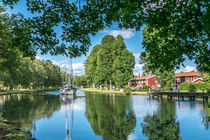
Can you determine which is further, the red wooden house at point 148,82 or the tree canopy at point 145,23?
the red wooden house at point 148,82

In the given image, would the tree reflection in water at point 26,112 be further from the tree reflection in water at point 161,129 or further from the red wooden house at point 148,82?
the red wooden house at point 148,82

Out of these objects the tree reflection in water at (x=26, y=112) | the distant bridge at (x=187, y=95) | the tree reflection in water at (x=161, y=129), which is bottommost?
the tree reflection in water at (x=161, y=129)

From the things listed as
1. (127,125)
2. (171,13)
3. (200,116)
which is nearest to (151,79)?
(200,116)

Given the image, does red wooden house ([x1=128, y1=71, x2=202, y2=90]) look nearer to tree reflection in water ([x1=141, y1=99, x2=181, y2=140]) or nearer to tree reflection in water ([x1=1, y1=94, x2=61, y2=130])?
tree reflection in water ([x1=1, y1=94, x2=61, y2=130])

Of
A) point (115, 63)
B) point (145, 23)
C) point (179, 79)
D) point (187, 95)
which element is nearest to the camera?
point (145, 23)

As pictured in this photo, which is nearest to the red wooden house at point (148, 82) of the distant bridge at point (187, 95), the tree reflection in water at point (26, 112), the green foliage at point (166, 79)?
the green foliage at point (166, 79)

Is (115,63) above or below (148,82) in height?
above

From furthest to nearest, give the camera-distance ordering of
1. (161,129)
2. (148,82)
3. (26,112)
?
(148,82)
(26,112)
(161,129)

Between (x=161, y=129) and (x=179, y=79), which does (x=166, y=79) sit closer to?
(x=179, y=79)

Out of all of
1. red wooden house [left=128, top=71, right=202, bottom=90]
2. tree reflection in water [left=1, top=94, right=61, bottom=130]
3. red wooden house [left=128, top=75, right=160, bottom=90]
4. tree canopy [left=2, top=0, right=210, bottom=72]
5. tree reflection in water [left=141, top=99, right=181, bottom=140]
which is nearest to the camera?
tree canopy [left=2, top=0, right=210, bottom=72]

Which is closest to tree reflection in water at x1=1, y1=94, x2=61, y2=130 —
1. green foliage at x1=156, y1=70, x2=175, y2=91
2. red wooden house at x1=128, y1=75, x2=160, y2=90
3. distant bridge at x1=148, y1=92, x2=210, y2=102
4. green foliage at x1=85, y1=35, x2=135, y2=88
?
→ distant bridge at x1=148, y1=92, x2=210, y2=102

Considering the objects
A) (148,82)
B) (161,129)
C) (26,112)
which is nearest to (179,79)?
(148,82)

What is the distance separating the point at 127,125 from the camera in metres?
18.2

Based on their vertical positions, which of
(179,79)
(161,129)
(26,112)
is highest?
(179,79)
